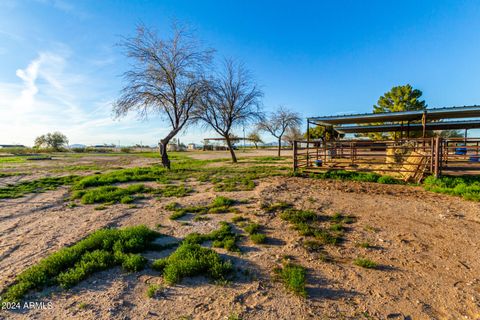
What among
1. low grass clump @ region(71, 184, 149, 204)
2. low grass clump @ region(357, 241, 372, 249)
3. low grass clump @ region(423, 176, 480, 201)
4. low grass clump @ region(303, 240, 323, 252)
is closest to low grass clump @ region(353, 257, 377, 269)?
low grass clump @ region(357, 241, 372, 249)

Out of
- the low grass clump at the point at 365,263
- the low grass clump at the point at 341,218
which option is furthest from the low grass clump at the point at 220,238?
the low grass clump at the point at 341,218

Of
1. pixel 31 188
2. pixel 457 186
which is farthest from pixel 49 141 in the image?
pixel 457 186

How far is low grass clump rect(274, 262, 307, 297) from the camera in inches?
97.3

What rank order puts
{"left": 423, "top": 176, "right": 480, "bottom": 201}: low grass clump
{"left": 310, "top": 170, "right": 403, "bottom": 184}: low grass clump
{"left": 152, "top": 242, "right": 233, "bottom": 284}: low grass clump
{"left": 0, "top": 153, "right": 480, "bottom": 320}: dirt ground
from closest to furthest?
{"left": 0, "top": 153, "right": 480, "bottom": 320}: dirt ground
{"left": 152, "top": 242, "right": 233, "bottom": 284}: low grass clump
{"left": 423, "top": 176, "right": 480, "bottom": 201}: low grass clump
{"left": 310, "top": 170, "right": 403, "bottom": 184}: low grass clump

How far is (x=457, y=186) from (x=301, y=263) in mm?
6944

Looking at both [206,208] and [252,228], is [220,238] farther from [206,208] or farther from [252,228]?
[206,208]

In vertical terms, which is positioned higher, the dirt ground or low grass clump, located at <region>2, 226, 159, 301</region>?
low grass clump, located at <region>2, 226, 159, 301</region>

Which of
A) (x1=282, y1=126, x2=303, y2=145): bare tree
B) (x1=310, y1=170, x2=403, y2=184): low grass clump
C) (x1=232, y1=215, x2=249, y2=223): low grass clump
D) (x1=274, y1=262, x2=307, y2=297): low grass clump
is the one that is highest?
(x1=282, y1=126, x2=303, y2=145): bare tree

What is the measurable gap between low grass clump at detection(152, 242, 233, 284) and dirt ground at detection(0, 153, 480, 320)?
112 mm

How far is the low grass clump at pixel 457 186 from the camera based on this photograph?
5914 millimetres

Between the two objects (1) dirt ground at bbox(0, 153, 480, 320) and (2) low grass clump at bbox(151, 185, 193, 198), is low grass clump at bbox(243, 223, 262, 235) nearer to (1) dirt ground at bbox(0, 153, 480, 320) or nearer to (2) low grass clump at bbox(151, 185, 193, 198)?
(1) dirt ground at bbox(0, 153, 480, 320)

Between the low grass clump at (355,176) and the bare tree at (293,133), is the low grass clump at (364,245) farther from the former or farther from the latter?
the bare tree at (293,133)

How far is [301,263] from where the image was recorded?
3.04 metres

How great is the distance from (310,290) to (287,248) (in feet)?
3.21
